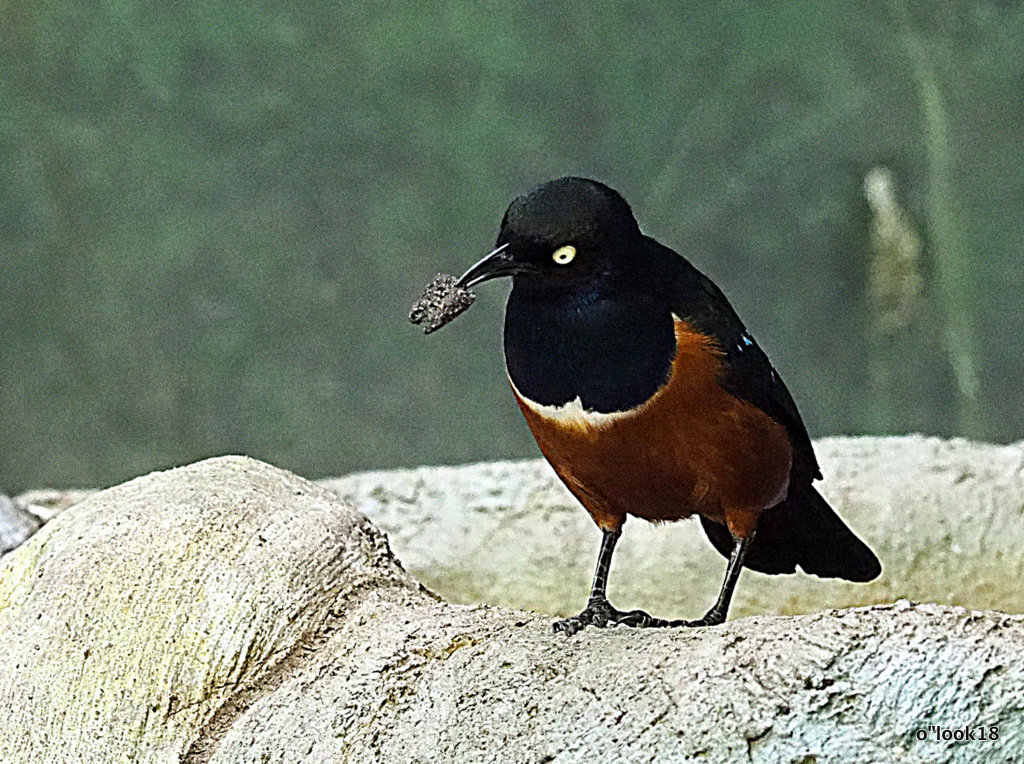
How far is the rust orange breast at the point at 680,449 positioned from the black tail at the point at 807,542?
12cm

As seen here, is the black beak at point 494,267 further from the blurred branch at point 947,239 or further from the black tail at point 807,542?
the blurred branch at point 947,239

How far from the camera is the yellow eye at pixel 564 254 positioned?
1036 millimetres

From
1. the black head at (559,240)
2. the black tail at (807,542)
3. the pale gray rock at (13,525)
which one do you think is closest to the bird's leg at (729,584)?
the black tail at (807,542)

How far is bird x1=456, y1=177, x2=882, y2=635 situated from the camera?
1.04 metres

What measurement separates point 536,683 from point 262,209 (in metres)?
1.93

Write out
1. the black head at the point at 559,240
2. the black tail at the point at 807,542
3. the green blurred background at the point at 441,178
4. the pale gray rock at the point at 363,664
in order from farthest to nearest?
the green blurred background at the point at 441,178 → the black tail at the point at 807,542 → the black head at the point at 559,240 → the pale gray rock at the point at 363,664

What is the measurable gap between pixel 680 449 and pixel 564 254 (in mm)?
203

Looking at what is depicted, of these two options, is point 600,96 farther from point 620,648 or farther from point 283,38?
point 620,648

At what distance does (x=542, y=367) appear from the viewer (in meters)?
1.06

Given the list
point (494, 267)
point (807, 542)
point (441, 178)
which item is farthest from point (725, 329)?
point (441, 178)

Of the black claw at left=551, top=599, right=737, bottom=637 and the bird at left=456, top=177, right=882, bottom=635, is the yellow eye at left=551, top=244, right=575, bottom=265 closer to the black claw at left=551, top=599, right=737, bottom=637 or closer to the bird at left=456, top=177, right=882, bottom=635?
the bird at left=456, top=177, right=882, bottom=635

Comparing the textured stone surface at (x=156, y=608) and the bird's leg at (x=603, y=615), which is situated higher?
the textured stone surface at (x=156, y=608)

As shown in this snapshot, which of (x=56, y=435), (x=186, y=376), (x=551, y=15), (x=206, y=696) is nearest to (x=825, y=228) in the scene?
(x=551, y=15)

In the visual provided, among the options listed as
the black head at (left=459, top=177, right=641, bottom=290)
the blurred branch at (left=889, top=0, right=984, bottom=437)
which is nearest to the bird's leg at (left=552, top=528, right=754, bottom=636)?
the black head at (left=459, top=177, right=641, bottom=290)
